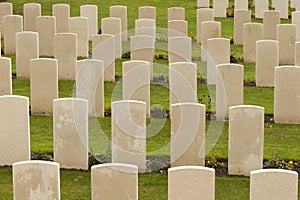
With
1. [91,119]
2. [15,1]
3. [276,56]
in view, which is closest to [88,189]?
[91,119]

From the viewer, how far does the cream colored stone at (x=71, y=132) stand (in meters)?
10.4

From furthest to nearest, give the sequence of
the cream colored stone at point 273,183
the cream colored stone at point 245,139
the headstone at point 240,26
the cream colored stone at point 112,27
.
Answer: the headstone at point 240,26 < the cream colored stone at point 112,27 < the cream colored stone at point 245,139 < the cream colored stone at point 273,183

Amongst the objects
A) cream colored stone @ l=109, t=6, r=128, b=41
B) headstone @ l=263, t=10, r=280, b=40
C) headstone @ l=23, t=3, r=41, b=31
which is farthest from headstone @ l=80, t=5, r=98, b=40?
headstone @ l=263, t=10, r=280, b=40

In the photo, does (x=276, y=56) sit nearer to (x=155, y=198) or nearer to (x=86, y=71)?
(x=86, y=71)

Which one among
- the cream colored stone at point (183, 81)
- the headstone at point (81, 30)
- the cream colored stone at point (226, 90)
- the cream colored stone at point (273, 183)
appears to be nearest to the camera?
the cream colored stone at point (273, 183)

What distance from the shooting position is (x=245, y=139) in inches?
406

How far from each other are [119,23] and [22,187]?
909cm

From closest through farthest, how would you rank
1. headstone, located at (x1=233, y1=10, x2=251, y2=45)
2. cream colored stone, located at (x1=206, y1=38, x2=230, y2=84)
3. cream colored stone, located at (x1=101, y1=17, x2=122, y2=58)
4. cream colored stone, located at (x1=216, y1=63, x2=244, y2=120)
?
1. cream colored stone, located at (x1=216, y1=63, x2=244, y2=120)
2. cream colored stone, located at (x1=206, y1=38, x2=230, y2=84)
3. cream colored stone, located at (x1=101, y1=17, x2=122, y2=58)
4. headstone, located at (x1=233, y1=10, x2=251, y2=45)

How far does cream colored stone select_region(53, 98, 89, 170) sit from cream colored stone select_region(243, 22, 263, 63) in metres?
6.77

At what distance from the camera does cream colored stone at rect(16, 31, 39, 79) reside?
49.0ft

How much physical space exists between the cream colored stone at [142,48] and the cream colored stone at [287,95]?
11.0 feet

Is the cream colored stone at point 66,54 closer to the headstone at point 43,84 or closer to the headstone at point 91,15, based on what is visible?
the headstone at point 43,84

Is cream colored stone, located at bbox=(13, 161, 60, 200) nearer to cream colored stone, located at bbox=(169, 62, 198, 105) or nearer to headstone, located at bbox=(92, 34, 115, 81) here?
cream colored stone, located at bbox=(169, 62, 198, 105)

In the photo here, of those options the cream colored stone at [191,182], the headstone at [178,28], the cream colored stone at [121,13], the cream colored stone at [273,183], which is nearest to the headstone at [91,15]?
the cream colored stone at [121,13]
